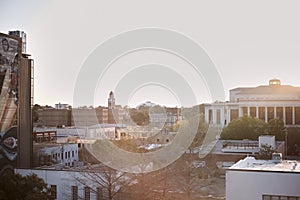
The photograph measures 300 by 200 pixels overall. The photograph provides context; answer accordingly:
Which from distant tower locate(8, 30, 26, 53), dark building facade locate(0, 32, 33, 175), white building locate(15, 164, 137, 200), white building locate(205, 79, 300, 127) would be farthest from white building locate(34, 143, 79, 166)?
white building locate(205, 79, 300, 127)

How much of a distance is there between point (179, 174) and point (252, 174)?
252cm

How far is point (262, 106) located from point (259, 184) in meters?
18.5

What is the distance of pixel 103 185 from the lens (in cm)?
743

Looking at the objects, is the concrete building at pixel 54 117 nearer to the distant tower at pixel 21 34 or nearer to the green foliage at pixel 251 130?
the green foliage at pixel 251 130

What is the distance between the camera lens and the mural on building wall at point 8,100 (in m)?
10.3

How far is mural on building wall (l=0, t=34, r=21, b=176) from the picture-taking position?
10.3 m

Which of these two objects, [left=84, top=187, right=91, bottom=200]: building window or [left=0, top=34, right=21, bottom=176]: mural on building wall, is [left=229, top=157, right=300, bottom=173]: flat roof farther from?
[left=0, top=34, right=21, bottom=176]: mural on building wall

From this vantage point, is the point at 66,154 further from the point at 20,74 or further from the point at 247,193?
A: the point at 247,193

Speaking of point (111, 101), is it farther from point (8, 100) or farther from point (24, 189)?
point (24, 189)

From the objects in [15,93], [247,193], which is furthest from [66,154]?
[247,193]

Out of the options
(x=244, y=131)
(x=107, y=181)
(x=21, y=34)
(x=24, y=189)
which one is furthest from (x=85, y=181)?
(x=244, y=131)

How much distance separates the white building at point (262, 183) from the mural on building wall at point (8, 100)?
6.30 meters

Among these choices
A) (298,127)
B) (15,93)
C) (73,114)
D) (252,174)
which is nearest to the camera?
(252,174)

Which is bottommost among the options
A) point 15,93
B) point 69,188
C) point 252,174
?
point 69,188
